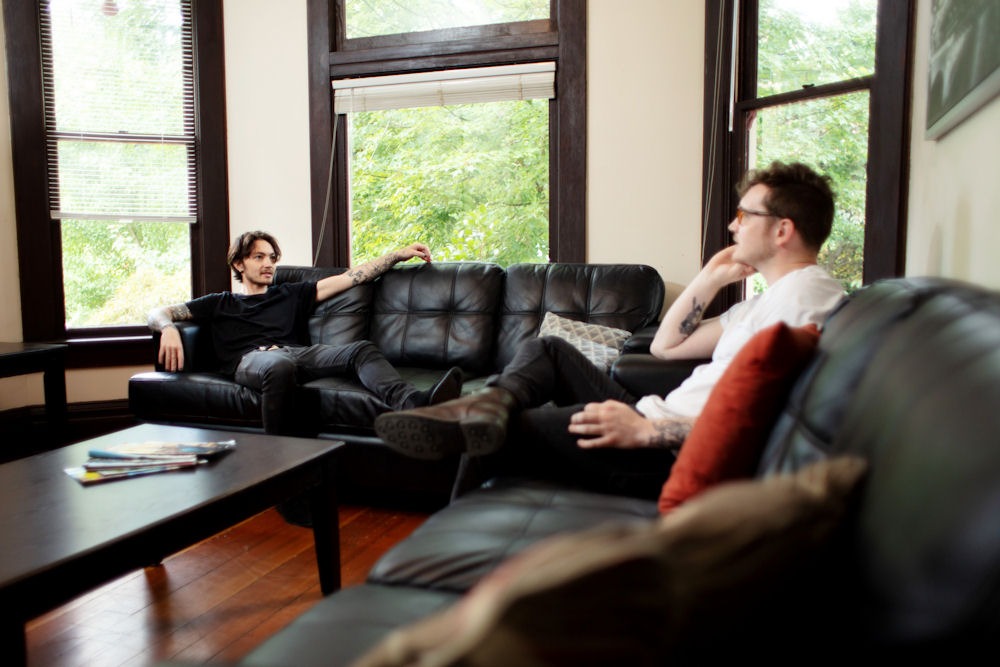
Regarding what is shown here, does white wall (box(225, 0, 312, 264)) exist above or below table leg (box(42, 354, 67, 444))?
above

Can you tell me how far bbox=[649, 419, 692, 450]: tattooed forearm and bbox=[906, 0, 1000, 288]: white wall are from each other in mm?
671

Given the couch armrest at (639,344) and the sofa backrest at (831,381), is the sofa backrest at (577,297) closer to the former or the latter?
the couch armrest at (639,344)

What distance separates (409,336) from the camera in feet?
12.0

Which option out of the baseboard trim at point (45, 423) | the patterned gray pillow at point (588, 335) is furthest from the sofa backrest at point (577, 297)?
the baseboard trim at point (45, 423)

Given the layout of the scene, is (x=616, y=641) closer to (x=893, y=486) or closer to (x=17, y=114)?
(x=893, y=486)

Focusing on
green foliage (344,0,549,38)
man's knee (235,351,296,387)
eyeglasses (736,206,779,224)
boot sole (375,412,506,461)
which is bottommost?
man's knee (235,351,296,387)

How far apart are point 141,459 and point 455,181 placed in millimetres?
→ 2601

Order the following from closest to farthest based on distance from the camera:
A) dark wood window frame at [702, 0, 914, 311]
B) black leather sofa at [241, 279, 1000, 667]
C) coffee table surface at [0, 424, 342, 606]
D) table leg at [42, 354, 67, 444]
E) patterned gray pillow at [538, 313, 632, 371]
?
black leather sofa at [241, 279, 1000, 667] → coffee table surface at [0, 424, 342, 606] → dark wood window frame at [702, 0, 914, 311] → patterned gray pillow at [538, 313, 632, 371] → table leg at [42, 354, 67, 444]

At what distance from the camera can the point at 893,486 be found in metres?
0.72

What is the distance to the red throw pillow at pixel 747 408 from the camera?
1271mm

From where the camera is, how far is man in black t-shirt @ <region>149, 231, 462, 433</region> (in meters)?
2.96

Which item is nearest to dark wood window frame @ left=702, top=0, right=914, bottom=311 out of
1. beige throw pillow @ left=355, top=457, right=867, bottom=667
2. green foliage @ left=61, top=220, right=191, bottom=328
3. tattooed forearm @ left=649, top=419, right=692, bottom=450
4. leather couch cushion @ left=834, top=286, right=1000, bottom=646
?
tattooed forearm @ left=649, top=419, right=692, bottom=450

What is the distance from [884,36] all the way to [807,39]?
630 mm

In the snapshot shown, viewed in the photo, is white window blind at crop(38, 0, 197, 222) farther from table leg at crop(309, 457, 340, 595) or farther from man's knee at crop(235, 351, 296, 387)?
table leg at crop(309, 457, 340, 595)
